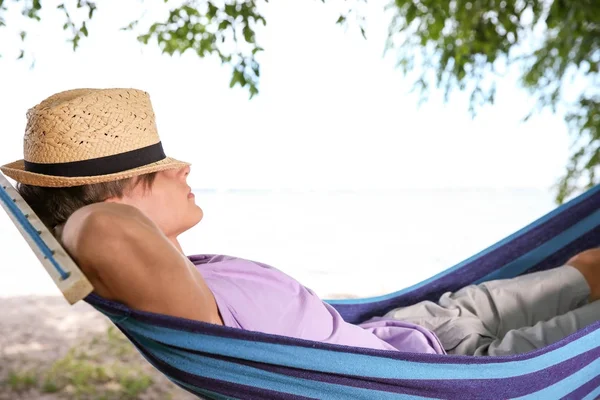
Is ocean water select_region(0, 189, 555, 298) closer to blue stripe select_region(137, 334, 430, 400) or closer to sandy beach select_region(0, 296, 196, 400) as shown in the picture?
sandy beach select_region(0, 296, 196, 400)

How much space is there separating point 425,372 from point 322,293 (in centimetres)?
695

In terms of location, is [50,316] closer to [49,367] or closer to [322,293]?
[49,367]

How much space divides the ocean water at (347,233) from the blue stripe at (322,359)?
6469 mm

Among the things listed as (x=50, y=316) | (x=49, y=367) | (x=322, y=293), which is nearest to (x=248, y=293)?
(x=49, y=367)

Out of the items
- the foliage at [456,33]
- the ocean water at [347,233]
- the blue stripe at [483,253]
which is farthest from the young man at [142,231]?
the ocean water at [347,233]

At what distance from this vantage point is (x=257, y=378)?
1.24 meters

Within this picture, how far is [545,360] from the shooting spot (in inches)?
54.5

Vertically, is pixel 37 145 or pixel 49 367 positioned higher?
pixel 37 145

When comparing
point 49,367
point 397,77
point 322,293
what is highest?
point 397,77

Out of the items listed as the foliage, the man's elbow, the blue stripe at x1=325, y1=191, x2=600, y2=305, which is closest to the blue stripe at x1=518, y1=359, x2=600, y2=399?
the blue stripe at x1=325, y1=191, x2=600, y2=305

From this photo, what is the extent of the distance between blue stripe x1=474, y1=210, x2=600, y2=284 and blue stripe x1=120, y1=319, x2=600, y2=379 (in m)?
1.02

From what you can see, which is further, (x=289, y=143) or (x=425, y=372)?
(x=289, y=143)

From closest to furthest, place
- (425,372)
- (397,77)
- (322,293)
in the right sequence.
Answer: (425,372) → (322,293) → (397,77)

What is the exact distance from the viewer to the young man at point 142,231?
1049 mm
